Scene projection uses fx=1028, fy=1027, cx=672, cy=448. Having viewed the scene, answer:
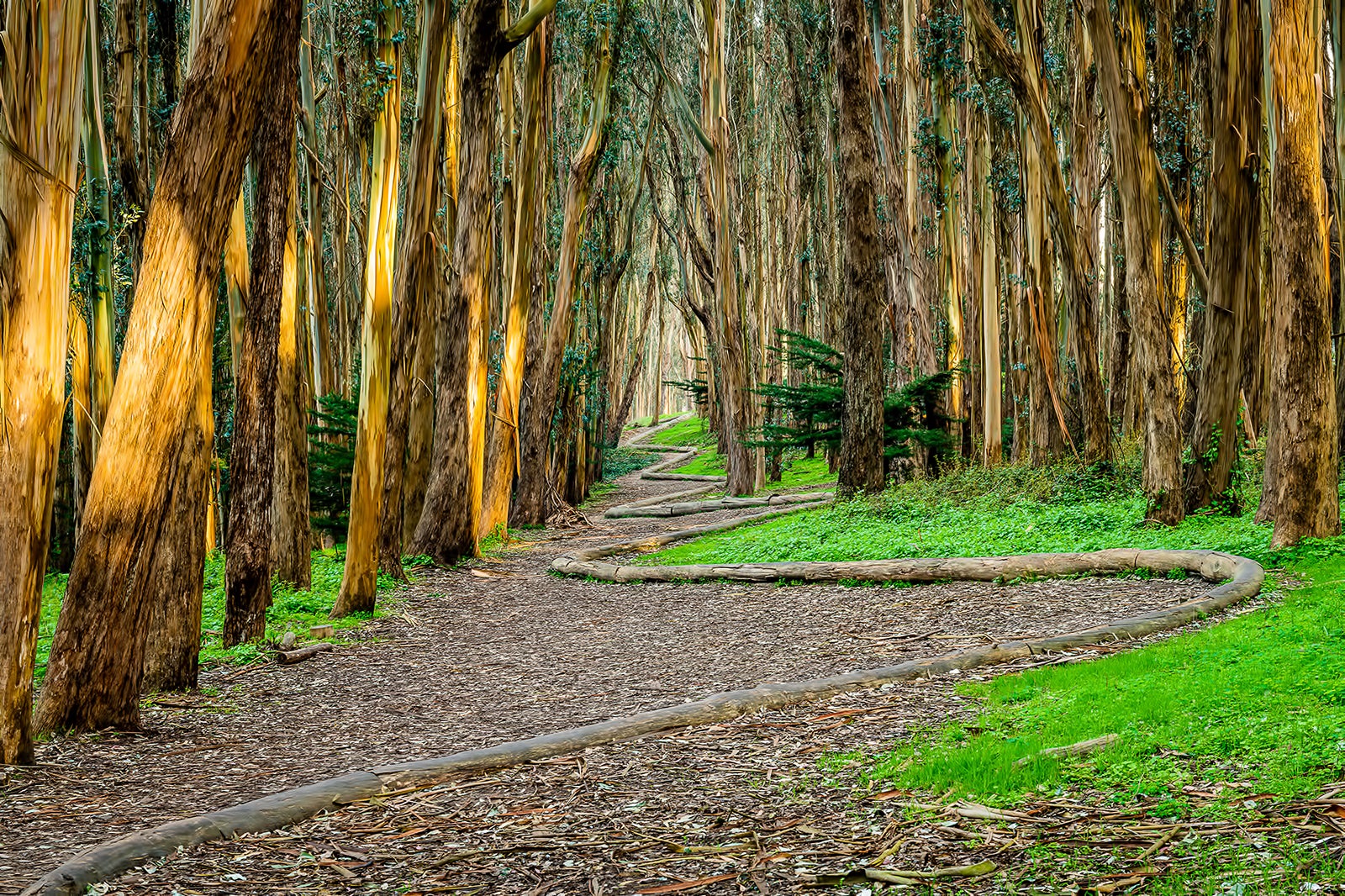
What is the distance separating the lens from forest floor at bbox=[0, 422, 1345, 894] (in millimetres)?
3125

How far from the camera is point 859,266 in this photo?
44.4 feet

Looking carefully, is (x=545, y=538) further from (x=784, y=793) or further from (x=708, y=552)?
(x=784, y=793)

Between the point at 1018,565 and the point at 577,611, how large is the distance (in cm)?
398

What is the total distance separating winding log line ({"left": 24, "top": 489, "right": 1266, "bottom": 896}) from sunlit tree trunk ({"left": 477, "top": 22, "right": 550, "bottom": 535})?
18.8 ft

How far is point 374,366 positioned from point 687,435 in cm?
3625

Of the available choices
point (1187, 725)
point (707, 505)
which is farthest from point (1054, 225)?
point (1187, 725)

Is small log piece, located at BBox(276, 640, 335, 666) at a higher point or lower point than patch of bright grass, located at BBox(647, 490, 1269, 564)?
lower

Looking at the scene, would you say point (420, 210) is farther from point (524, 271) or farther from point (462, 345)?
point (524, 271)

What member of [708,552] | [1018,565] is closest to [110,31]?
[708,552]

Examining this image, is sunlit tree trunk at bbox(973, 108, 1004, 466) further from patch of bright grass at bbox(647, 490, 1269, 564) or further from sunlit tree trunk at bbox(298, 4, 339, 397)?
sunlit tree trunk at bbox(298, 4, 339, 397)

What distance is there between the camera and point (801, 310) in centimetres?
2773

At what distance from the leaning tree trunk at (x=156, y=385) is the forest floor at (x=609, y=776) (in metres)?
0.36

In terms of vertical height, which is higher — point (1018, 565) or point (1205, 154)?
point (1205, 154)

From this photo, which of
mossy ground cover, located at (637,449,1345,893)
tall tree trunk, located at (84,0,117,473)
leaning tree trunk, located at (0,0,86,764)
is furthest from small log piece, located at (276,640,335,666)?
mossy ground cover, located at (637,449,1345,893)
